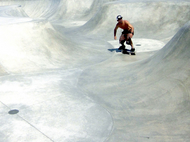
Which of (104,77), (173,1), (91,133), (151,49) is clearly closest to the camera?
(91,133)

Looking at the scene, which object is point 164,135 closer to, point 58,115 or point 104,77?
point 58,115

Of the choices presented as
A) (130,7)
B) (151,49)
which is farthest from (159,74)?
(130,7)

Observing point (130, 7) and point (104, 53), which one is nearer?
point (104, 53)

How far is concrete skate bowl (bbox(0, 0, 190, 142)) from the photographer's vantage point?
15.5 feet

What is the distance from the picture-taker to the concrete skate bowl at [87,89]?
4738mm

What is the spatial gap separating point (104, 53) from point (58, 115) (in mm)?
5982

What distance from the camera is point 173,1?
52.1 ft

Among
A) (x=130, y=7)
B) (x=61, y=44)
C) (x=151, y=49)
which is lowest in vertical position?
(x=151, y=49)

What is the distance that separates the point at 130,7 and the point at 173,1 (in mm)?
2744

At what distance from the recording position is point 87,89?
6.91 m

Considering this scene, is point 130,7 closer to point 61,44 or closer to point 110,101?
point 61,44

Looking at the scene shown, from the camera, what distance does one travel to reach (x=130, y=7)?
1634cm

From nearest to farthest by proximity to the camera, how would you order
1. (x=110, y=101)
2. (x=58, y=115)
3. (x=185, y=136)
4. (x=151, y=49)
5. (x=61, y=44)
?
(x=185, y=136) → (x=58, y=115) → (x=110, y=101) → (x=61, y=44) → (x=151, y=49)

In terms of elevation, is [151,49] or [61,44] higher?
[61,44]
